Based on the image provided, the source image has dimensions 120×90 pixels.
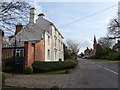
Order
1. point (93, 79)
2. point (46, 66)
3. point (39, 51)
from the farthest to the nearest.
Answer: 1. point (39, 51)
2. point (46, 66)
3. point (93, 79)

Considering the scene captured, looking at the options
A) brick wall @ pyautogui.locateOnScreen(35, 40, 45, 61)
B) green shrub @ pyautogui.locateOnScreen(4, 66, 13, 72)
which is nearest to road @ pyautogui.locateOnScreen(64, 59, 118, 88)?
brick wall @ pyautogui.locateOnScreen(35, 40, 45, 61)

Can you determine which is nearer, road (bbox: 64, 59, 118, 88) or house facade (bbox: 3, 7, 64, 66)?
road (bbox: 64, 59, 118, 88)

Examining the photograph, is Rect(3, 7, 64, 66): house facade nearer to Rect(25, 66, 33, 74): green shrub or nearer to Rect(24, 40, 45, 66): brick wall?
Rect(24, 40, 45, 66): brick wall

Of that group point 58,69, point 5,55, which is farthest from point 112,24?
point 5,55

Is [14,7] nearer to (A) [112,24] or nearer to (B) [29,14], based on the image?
(B) [29,14]

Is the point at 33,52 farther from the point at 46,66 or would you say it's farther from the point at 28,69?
the point at 28,69

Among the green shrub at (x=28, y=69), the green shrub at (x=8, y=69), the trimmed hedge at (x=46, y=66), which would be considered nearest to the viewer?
the green shrub at (x=28, y=69)

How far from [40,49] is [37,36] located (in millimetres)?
4360

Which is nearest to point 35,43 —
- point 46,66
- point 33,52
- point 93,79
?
point 33,52

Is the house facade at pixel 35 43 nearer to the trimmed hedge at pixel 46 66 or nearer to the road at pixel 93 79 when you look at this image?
the trimmed hedge at pixel 46 66

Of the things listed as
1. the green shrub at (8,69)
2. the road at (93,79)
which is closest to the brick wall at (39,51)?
the green shrub at (8,69)

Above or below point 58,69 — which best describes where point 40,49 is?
above

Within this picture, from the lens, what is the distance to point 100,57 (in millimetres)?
71625

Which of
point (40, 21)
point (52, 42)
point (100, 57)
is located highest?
point (40, 21)
